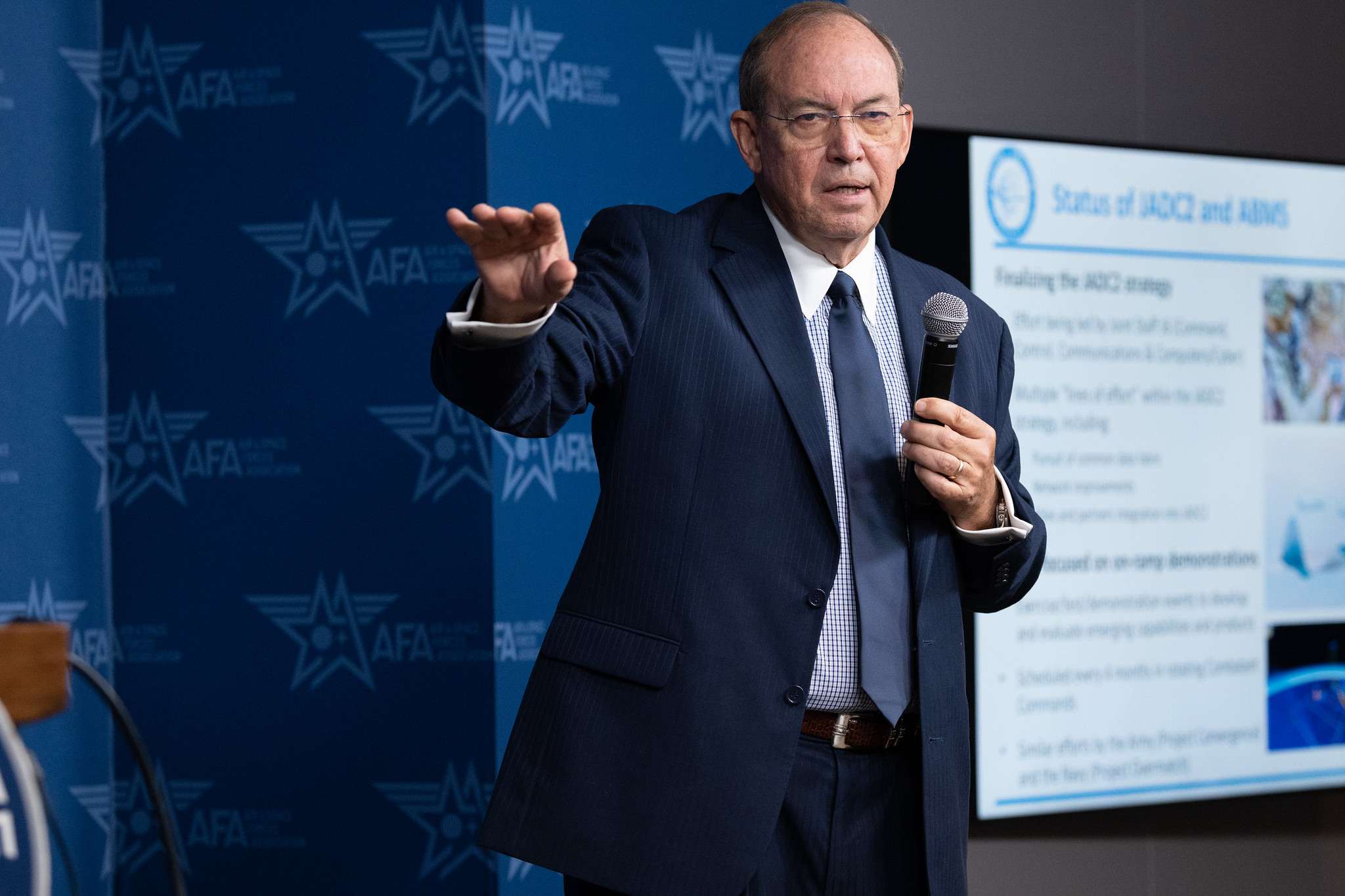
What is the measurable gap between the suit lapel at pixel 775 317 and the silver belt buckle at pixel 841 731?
10.2 inches

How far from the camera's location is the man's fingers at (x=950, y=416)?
1.42m

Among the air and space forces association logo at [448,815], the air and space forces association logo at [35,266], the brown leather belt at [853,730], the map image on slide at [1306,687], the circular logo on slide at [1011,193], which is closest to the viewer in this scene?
the brown leather belt at [853,730]

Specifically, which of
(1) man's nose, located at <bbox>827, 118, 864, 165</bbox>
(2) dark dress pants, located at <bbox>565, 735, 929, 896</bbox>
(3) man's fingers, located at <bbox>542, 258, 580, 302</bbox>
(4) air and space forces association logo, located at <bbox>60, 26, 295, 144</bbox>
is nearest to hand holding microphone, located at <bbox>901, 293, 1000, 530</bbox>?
(1) man's nose, located at <bbox>827, 118, 864, 165</bbox>

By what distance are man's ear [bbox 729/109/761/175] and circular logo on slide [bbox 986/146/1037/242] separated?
142 cm

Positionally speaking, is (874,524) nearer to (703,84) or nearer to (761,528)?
(761,528)

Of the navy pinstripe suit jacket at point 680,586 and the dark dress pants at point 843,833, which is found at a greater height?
the navy pinstripe suit jacket at point 680,586

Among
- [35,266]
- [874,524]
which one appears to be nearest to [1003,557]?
[874,524]

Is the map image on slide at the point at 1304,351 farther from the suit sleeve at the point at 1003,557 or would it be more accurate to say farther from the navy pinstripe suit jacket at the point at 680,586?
the navy pinstripe suit jacket at the point at 680,586

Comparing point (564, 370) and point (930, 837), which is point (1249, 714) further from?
point (564, 370)

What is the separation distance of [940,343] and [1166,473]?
1923 millimetres

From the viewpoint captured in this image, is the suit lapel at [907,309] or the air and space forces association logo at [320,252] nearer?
the suit lapel at [907,309]

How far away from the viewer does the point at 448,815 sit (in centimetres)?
250

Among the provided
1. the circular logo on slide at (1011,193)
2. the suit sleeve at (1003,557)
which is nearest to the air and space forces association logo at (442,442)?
the suit sleeve at (1003,557)

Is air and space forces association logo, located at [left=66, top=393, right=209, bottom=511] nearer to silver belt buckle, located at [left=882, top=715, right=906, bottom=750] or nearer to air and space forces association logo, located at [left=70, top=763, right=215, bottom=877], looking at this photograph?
air and space forces association logo, located at [left=70, top=763, right=215, bottom=877]
